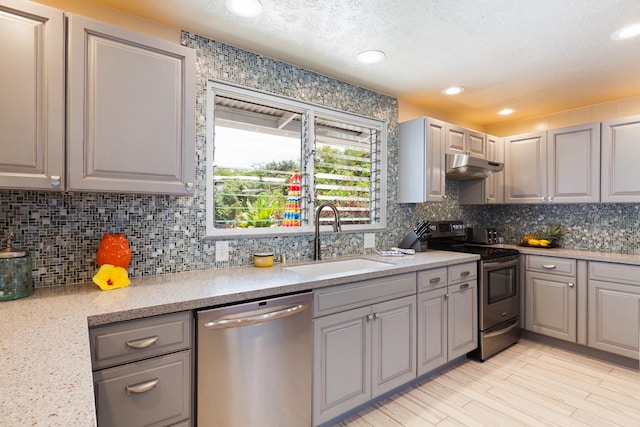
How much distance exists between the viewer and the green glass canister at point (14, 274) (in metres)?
1.37

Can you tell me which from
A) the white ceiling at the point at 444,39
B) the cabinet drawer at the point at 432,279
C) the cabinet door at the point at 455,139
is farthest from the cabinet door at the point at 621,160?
the cabinet drawer at the point at 432,279

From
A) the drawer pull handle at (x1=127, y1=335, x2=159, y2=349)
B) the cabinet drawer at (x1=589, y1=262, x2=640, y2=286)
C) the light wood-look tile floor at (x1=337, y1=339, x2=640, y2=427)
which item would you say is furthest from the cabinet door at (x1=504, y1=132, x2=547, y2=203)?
the drawer pull handle at (x1=127, y1=335, x2=159, y2=349)

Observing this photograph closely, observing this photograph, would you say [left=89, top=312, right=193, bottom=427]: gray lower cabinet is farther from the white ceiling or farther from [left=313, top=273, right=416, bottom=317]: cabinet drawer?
Answer: the white ceiling

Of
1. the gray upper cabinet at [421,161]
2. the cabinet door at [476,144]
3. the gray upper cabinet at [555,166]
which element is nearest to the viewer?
the gray upper cabinet at [421,161]

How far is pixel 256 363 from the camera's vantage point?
159cm

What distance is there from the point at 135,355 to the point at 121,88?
1187 millimetres

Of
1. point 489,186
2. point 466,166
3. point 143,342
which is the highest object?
point 466,166

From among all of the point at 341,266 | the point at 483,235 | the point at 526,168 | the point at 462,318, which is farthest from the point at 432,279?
the point at 526,168

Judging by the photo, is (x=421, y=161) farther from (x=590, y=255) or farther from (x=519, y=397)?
(x=519, y=397)

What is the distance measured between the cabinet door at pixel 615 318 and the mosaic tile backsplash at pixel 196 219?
64 cm

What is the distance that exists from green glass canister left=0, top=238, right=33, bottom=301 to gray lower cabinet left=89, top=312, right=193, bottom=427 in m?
0.53

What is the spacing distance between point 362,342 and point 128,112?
5.95 ft

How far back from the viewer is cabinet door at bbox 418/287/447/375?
239 cm

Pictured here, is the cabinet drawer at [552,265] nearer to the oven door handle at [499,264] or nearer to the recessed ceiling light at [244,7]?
the oven door handle at [499,264]
